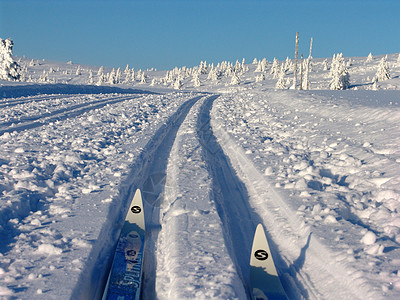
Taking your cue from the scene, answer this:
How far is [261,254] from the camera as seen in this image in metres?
4.25

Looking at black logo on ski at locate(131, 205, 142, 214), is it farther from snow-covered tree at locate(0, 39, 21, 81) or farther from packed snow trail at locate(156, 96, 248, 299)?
snow-covered tree at locate(0, 39, 21, 81)

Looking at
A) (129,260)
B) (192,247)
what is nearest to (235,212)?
(192,247)

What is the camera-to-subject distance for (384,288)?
11.2 ft

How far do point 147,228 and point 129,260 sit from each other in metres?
1.01

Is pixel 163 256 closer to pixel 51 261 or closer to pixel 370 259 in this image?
pixel 51 261

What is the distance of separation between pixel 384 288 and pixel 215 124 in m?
12.0

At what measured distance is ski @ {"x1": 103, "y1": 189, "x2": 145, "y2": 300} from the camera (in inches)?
146

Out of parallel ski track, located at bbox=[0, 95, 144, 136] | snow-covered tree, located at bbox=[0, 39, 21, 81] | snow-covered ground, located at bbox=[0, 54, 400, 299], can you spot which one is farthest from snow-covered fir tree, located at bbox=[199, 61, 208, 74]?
snow-covered ground, located at bbox=[0, 54, 400, 299]

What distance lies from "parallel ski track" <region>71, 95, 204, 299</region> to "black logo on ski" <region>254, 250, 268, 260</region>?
4.72ft

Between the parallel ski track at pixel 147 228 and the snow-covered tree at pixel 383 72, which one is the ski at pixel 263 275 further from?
the snow-covered tree at pixel 383 72

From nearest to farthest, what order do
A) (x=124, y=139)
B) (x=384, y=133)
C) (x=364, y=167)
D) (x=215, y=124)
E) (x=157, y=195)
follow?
(x=157, y=195)
(x=364, y=167)
(x=384, y=133)
(x=124, y=139)
(x=215, y=124)

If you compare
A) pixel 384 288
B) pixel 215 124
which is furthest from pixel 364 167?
pixel 215 124

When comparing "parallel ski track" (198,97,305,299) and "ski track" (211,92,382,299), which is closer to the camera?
"ski track" (211,92,382,299)

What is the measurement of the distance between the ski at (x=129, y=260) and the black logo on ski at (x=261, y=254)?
1.60 meters
